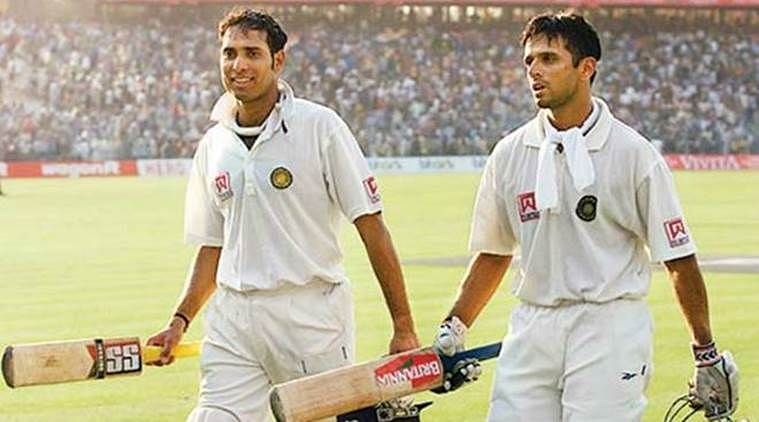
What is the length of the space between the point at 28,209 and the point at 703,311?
2804cm

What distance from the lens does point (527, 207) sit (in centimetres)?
616

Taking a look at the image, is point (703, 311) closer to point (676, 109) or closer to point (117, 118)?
point (117, 118)

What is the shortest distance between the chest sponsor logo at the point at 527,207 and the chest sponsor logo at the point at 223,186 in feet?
3.92

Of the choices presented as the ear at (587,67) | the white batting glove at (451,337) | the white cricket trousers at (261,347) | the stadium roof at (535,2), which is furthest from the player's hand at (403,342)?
the stadium roof at (535,2)

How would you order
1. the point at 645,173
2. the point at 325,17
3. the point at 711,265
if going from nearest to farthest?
1. the point at 645,173
2. the point at 711,265
3. the point at 325,17

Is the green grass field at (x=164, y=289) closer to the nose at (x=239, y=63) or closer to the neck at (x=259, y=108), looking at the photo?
the neck at (x=259, y=108)

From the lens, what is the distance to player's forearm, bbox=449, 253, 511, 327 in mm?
6477

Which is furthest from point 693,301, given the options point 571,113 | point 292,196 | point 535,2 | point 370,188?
point 535,2

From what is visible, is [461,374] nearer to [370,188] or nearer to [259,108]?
[370,188]

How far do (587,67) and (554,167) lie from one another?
40 centimetres

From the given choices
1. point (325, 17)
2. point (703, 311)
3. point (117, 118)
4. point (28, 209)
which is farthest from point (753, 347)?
point (325, 17)

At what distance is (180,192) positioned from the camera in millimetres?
38875

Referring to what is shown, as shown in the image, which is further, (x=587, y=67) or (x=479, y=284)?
(x=479, y=284)

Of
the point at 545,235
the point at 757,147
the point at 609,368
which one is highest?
the point at 545,235
